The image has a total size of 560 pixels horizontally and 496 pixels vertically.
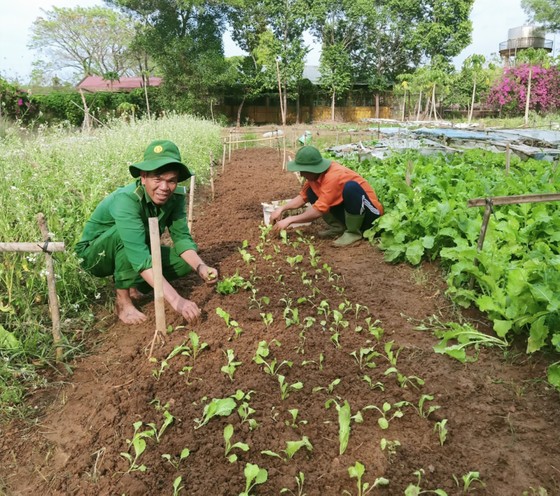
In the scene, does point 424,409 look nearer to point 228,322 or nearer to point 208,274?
point 228,322

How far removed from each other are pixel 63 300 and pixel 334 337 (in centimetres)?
210

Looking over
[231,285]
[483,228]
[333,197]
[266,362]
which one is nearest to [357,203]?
[333,197]

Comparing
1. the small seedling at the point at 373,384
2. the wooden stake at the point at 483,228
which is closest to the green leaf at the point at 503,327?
the wooden stake at the point at 483,228

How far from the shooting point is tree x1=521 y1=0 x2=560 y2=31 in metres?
46.0

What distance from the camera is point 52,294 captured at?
9.00ft

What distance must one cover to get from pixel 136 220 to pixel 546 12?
2260 inches

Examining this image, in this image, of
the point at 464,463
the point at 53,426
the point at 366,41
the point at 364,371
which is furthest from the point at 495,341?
the point at 366,41

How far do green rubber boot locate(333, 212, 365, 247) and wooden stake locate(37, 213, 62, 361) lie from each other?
3.19 meters

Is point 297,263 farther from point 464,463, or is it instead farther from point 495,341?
point 464,463

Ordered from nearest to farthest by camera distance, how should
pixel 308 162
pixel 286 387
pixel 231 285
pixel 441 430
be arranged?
pixel 441 430 < pixel 286 387 < pixel 231 285 < pixel 308 162

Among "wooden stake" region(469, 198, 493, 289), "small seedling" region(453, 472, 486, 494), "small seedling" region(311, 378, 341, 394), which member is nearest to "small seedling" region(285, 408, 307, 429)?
"small seedling" region(311, 378, 341, 394)

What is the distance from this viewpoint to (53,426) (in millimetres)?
2385

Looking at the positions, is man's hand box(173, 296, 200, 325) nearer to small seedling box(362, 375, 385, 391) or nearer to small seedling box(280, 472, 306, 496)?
small seedling box(362, 375, 385, 391)

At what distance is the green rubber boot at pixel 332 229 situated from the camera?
18.2 feet
